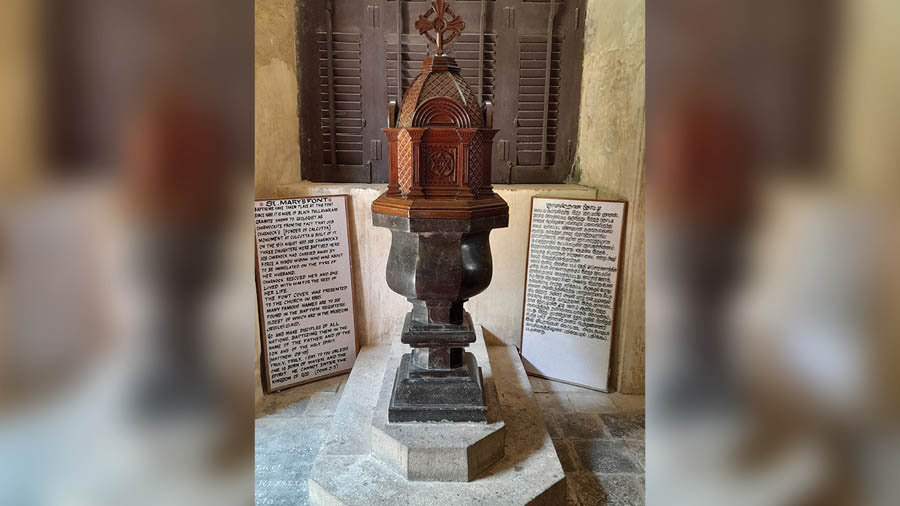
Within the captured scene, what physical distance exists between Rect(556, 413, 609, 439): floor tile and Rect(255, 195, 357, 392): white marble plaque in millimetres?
1669

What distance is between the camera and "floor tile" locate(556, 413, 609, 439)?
10.6 feet

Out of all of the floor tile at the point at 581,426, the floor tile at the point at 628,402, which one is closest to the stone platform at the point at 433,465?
the floor tile at the point at 581,426

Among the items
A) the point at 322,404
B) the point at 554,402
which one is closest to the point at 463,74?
the point at 554,402

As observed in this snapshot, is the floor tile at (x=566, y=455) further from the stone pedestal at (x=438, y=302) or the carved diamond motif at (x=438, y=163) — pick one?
the carved diamond motif at (x=438, y=163)

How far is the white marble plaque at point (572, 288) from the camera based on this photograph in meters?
3.78

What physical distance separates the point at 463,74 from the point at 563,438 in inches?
117

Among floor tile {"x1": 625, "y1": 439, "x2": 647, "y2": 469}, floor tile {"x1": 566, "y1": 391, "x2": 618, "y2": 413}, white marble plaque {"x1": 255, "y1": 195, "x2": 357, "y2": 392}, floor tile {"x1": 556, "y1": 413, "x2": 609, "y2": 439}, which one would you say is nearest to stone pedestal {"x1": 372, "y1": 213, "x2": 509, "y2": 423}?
floor tile {"x1": 556, "y1": 413, "x2": 609, "y2": 439}

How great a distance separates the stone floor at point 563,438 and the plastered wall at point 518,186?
1.36ft

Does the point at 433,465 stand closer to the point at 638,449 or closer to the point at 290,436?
the point at 290,436

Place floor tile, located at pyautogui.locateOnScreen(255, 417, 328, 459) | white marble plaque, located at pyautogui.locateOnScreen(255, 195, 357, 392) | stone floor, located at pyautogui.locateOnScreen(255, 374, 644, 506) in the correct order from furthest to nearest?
white marble plaque, located at pyautogui.locateOnScreen(255, 195, 357, 392)
floor tile, located at pyautogui.locateOnScreen(255, 417, 328, 459)
stone floor, located at pyautogui.locateOnScreen(255, 374, 644, 506)
